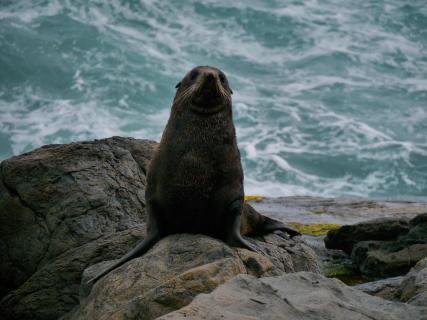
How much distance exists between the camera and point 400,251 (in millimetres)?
8398

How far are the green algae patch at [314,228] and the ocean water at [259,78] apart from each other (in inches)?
458

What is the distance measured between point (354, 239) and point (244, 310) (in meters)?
6.37

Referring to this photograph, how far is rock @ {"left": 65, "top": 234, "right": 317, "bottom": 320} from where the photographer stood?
4363mm

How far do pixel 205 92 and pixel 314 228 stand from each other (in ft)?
20.5

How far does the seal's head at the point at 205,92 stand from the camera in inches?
223

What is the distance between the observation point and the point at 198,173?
18.5 feet

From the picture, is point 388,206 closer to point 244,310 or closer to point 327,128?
point 244,310

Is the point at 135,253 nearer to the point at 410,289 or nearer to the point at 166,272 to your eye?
the point at 166,272

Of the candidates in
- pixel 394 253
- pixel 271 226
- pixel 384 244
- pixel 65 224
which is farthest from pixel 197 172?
pixel 384 244

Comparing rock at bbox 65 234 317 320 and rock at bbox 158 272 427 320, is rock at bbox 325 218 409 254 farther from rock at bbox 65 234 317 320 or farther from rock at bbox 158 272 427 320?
rock at bbox 158 272 427 320

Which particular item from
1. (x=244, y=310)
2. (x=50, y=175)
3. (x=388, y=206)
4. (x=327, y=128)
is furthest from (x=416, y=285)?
(x=327, y=128)

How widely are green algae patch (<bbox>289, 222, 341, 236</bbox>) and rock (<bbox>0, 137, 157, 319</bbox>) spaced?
4.06 meters

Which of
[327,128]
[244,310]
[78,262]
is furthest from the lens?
[327,128]

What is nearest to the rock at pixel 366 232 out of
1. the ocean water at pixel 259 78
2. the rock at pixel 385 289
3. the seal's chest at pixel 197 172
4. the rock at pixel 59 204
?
the rock at pixel 385 289
